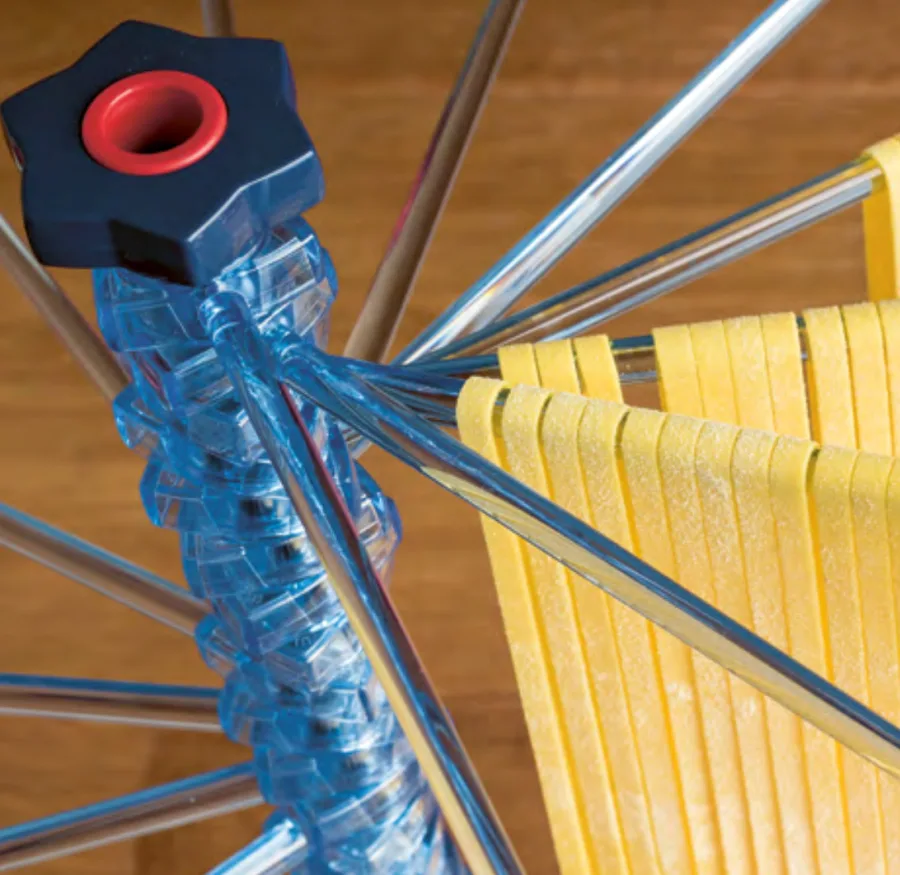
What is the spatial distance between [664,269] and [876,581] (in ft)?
0.65

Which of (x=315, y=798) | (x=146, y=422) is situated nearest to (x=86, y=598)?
(x=315, y=798)

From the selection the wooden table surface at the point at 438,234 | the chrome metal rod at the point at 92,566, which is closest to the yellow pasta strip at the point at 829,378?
the chrome metal rod at the point at 92,566

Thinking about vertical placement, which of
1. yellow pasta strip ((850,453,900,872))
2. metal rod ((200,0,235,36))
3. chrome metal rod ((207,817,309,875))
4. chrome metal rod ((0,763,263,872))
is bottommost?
chrome metal rod ((207,817,309,875))

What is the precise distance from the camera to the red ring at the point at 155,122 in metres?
0.54

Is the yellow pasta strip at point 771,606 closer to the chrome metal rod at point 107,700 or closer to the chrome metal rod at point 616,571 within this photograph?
the chrome metal rod at point 616,571

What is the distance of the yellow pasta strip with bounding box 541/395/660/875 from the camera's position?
0.51 m

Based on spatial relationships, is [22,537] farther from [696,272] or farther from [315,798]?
[696,272]

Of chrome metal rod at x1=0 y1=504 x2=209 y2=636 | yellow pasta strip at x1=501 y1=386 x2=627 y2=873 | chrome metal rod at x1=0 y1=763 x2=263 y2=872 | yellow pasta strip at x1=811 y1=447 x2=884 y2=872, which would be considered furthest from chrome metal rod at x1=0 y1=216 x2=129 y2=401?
yellow pasta strip at x1=811 y1=447 x2=884 y2=872

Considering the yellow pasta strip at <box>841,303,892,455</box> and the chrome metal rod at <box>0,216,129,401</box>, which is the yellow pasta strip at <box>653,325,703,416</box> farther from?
the chrome metal rod at <box>0,216,129,401</box>

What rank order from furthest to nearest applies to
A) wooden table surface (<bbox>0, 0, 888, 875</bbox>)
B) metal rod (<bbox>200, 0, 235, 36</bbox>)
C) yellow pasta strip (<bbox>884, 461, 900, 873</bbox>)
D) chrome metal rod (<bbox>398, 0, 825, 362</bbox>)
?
wooden table surface (<bbox>0, 0, 888, 875</bbox>) < metal rod (<bbox>200, 0, 235, 36</bbox>) < chrome metal rod (<bbox>398, 0, 825, 362</bbox>) < yellow pasta strip (<bbox>884, 461, 900, 873</bbox>)

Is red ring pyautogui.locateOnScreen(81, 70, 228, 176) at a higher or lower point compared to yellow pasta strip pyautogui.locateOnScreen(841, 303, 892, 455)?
higher

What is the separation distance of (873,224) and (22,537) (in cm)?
41

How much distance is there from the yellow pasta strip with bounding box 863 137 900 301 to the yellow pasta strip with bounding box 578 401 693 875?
171 millimetres

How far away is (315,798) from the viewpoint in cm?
76
